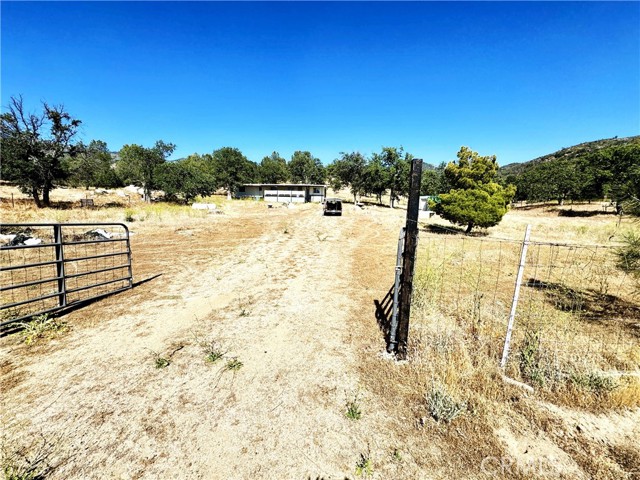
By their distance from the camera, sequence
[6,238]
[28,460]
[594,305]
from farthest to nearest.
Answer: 1. [6,238]
2. [594,305]
3. [28,460]

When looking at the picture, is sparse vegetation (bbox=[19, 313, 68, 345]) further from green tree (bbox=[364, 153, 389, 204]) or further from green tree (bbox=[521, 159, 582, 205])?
green tree (bbox=[521, 159, 582, 205])

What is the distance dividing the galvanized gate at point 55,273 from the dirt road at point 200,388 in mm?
621

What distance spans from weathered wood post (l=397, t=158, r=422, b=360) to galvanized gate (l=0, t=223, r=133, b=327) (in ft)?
14.3

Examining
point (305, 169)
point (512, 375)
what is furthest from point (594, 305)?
point (305, 169)

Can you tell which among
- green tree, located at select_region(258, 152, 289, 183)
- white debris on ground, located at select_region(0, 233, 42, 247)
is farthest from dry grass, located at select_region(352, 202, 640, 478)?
green tree, located at select_region(258, 152, 289, 183)

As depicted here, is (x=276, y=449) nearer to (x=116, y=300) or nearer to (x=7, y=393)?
(x=7, y=393)

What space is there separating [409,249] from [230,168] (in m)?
51.9

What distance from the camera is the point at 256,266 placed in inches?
375

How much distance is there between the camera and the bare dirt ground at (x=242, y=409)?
2496mm

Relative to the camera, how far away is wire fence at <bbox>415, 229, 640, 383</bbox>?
394cm

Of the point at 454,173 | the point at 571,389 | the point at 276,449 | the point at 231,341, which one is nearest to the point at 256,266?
the point at 231,341

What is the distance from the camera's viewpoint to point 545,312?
5.95m

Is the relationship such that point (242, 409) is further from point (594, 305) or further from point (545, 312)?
point (594, 305)

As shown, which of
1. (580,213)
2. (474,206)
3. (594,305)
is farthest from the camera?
(580,213)
